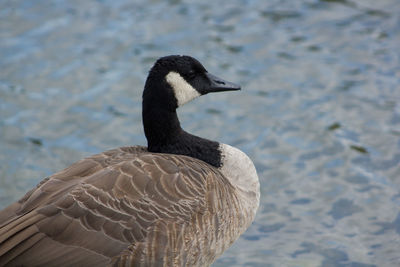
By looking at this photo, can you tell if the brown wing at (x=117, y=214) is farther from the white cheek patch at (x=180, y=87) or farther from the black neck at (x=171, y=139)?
the white cheek patch at (x=180, y=87)

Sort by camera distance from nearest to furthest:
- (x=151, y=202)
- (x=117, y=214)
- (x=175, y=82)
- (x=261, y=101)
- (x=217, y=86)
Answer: (x=117, y=214), (x=151, y=202), (x=175, y=82), (x=217, y=86), (x=261, y=101)

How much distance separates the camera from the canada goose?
5.14 meters

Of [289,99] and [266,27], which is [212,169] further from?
[266,27]

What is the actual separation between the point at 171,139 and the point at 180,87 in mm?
485

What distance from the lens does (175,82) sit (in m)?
6.14

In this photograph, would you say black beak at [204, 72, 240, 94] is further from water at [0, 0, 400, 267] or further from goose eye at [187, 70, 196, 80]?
water at [0, 0, 400, 267]

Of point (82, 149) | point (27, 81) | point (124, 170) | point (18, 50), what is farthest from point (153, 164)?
point (18, 50)

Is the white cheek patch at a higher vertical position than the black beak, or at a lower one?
higher

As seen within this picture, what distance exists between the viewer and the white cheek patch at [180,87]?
6.12 metres

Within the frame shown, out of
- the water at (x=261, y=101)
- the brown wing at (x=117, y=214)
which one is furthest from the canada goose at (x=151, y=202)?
the water at (x=261, y=101)

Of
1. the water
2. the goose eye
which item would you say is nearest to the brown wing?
the goose eye

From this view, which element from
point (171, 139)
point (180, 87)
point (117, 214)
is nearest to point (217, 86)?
point (180, 87)

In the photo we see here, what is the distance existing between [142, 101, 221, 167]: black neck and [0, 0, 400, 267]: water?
4.38ft

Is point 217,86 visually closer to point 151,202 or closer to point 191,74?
point 191,74
